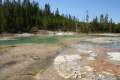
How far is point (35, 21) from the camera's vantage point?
122938 mm

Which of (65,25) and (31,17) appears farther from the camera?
(65,25)

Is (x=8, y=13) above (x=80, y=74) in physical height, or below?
above

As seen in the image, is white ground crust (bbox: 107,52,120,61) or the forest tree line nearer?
white ground crust (bbox: 107,52,120,61)

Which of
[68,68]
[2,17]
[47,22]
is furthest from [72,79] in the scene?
[47,22]

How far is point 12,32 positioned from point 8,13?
445 inches

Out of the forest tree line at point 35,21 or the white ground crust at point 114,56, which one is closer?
the white ground crust at point 114,56

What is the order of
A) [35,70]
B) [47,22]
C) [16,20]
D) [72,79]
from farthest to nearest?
[47,22] → [16,20] → [35,70] → [72,79]

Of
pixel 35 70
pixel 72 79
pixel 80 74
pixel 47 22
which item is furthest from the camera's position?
pixel 47 22

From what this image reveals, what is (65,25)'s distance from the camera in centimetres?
13600

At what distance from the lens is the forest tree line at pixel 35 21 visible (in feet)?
344

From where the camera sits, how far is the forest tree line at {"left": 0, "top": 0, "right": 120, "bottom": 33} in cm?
10476

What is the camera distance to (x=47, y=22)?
416 feet

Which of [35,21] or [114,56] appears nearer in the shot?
[114,56]

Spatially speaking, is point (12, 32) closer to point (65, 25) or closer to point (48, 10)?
point (65, 25)
